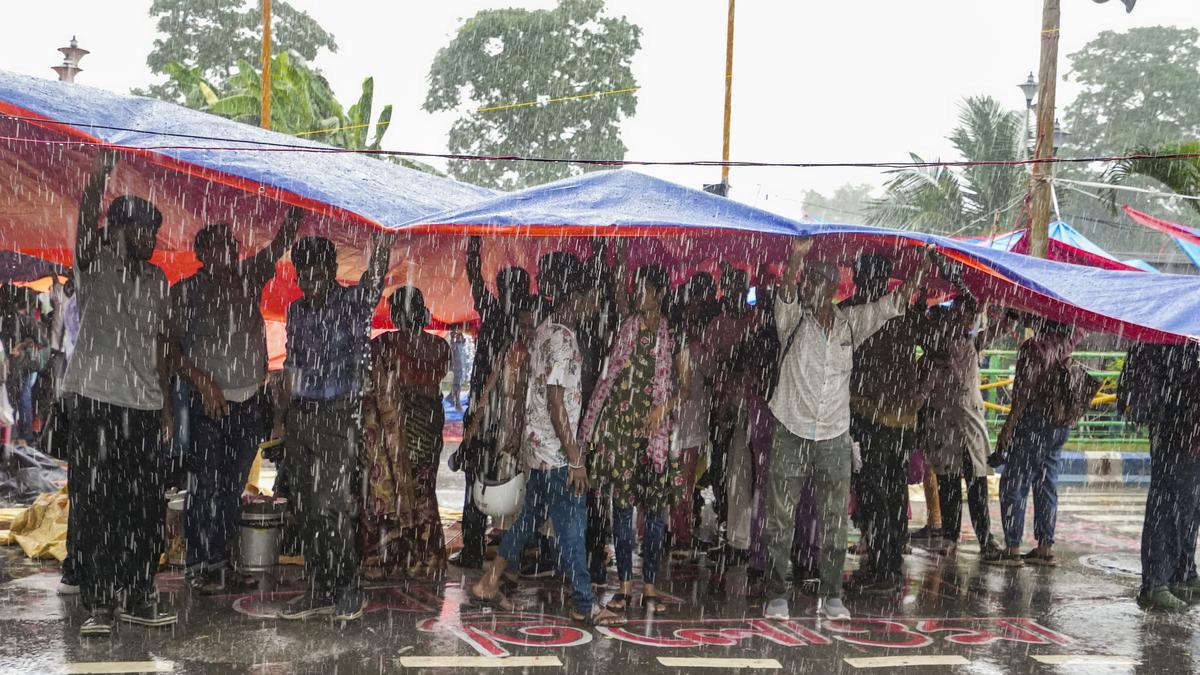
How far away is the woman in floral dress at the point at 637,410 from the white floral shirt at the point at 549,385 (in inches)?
8.6

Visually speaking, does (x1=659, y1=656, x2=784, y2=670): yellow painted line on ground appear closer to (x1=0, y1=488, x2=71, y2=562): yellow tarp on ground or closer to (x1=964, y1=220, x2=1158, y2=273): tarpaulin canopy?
(x1=0, y1=488, x2=71, y2=562): yellow tarp on ground

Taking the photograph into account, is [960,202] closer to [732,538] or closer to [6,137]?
[732,538]

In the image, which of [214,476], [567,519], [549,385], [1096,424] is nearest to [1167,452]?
[567,519]

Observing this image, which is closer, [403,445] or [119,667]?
[119,667]

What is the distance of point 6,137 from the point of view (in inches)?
227

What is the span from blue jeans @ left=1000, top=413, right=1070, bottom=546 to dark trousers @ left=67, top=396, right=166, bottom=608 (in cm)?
553

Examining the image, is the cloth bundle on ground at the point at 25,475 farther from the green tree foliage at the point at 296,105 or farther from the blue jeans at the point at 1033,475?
the green tree foliage at the point at 296,105

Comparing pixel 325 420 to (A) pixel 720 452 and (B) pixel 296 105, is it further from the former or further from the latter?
(B) pixel 296 105

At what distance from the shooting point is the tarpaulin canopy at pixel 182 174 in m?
5.73

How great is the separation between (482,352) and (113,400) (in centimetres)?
226

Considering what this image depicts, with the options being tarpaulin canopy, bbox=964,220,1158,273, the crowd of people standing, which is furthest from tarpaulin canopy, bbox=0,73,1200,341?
tarpaulin canopy, bbox=964,220,1158,273

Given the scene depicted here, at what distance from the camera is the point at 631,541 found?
20.7 feet

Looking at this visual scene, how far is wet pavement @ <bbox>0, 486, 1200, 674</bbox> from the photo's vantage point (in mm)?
5137

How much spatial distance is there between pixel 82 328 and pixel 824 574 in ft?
12.8
